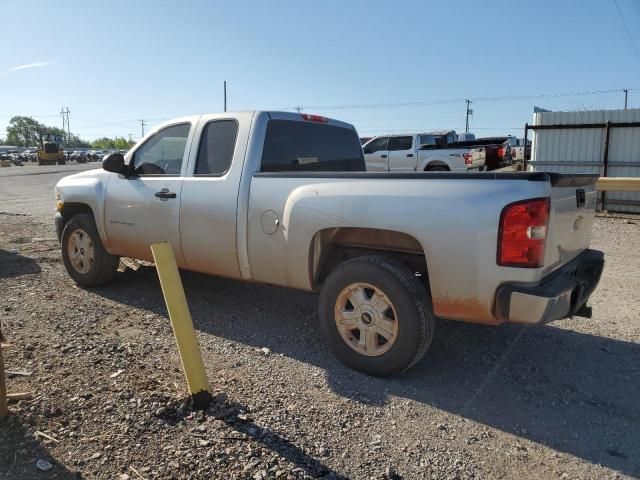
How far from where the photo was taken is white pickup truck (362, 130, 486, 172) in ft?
54.6

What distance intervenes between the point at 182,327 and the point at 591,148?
12954 millimetres

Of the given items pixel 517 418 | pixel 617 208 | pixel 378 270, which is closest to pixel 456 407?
pixel 517 418

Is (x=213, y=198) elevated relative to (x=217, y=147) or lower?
lower

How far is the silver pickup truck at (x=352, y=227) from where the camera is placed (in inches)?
123

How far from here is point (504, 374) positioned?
3.84m

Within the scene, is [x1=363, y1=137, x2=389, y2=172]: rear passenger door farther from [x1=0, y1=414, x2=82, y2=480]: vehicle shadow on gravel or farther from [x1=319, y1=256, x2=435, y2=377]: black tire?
[x1=0, y1=414, x2=82, y2=480]: vehicle shadow on gravel

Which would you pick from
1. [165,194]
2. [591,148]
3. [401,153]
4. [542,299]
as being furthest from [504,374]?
[401,153]

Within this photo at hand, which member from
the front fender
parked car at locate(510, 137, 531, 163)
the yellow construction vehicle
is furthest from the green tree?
the front fender

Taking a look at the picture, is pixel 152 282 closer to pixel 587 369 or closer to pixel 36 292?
pixel 36 292

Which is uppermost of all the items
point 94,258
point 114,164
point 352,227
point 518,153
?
point 518,153

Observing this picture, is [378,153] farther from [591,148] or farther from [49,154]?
[49,154]

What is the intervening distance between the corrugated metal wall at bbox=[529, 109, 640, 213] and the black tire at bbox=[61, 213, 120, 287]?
37.9 ft

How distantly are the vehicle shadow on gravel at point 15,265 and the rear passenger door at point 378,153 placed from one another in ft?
41.8

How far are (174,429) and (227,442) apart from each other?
35 centimetres
